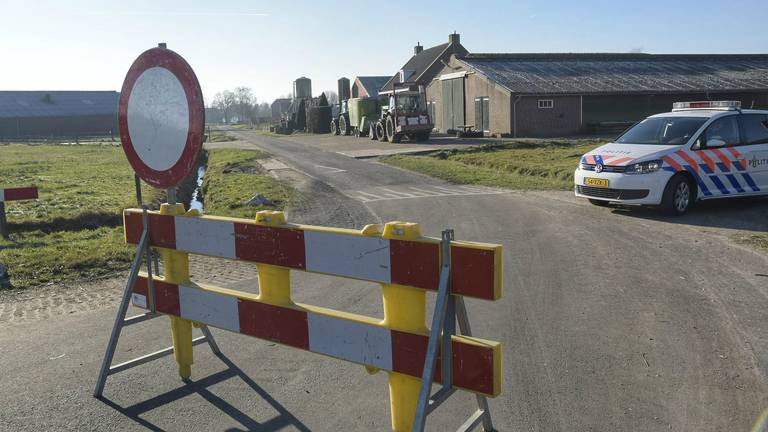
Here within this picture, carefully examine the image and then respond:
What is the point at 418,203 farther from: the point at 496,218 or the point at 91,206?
the point at 91,206

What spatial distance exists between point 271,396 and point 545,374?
1.81 metres

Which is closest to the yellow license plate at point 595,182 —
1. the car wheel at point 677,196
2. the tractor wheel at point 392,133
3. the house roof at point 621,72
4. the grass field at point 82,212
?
the car wheel at point 677,196

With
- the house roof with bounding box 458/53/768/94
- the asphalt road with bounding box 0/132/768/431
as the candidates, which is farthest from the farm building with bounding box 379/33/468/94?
the asphalt road with bounding box 0/132/768/431

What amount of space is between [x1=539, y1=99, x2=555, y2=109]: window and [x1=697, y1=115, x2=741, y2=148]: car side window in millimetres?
24887

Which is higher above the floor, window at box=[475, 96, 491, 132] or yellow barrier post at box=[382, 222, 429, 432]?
window at box=[475, 96, 491, 132]

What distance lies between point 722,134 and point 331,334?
9.75m

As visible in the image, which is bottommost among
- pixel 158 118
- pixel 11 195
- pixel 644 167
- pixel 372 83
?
pixel 11 195

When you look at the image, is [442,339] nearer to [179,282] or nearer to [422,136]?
[179,282]

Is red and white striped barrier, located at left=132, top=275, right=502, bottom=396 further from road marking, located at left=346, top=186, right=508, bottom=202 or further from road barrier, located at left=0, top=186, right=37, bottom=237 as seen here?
road marking, located at left=346, top=186, right=508, bottom=202

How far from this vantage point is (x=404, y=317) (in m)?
3.33

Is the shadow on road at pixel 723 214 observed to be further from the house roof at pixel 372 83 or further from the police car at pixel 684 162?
the house roof at pixel 372 83

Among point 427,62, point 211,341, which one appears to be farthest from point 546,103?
point 211,341

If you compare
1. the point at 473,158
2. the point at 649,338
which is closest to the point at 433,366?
the point at 649,338

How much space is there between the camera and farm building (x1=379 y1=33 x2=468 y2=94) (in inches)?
1959
